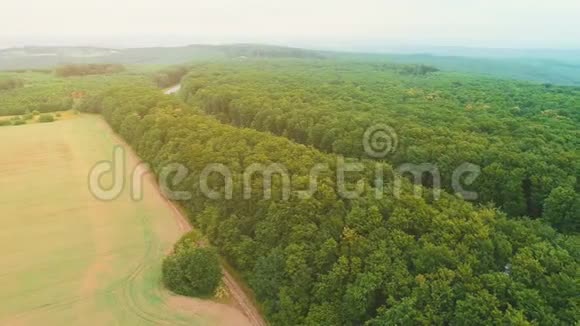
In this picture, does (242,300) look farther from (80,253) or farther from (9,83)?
(9,83)

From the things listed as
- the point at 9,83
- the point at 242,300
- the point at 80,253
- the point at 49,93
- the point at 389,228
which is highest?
the point at 389,228

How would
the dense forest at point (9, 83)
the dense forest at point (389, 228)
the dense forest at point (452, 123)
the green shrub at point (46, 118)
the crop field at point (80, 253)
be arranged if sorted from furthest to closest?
the dense forest at point (9, 83) < the green shrub at point (46, 118) < the dense forest at point (452, 123) < the crop field at point (80, 253) < the dense forest at point (389, 228)

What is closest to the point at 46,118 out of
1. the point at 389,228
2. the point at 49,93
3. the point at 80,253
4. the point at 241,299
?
the point at 49,93

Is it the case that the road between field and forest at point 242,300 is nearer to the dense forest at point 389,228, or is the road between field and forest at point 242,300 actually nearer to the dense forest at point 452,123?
the dense forest at point 389,228

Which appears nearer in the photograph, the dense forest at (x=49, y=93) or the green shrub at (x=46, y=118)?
the green shrub at (x=46, y=118)

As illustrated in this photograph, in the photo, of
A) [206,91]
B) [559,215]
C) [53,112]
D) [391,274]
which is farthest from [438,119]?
[53,112]

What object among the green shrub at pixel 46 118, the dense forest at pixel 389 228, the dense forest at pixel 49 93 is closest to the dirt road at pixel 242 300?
the dense forest at pixel 389 228
